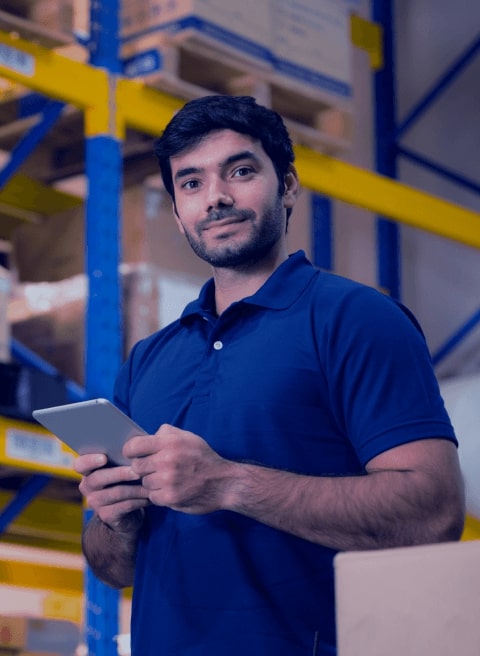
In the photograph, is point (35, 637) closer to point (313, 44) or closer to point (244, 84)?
point (244, 84)

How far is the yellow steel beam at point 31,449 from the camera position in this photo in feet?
14.3

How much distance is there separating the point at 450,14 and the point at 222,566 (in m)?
6.88

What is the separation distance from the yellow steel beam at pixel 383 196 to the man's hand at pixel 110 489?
3.45 m

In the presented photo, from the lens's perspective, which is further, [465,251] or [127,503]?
[465,251]

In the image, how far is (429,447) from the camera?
1826 millimetres

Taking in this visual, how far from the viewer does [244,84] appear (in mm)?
5105

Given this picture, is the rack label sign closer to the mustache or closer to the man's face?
the man's face

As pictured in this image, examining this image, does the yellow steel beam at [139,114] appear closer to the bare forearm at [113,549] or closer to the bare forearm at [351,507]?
the bare forearm at [113,549]

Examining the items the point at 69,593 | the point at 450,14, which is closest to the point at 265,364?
the point at 69,593

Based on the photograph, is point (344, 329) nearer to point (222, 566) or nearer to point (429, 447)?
point (429, 447)

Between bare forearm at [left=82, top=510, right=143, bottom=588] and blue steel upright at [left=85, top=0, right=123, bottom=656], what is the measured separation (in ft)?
6.97

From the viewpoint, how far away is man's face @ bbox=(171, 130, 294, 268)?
83.7 inches

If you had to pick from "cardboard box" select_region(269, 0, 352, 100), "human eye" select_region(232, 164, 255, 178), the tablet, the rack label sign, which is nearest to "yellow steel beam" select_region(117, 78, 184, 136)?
the rack label sign

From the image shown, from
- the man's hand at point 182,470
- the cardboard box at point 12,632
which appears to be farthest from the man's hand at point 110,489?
the cardboard box at point 12,632
